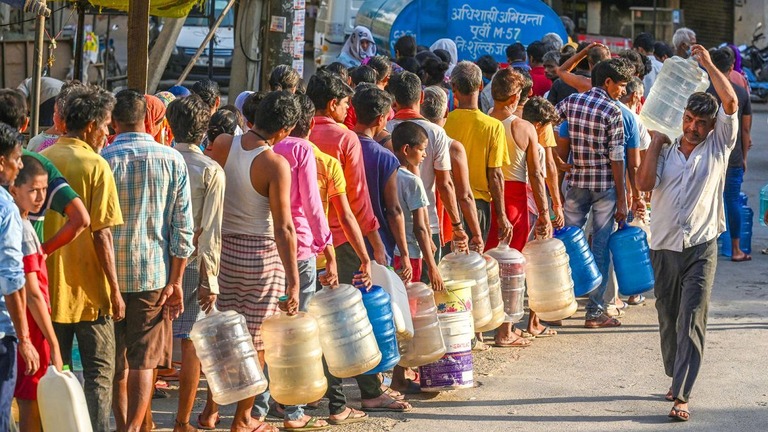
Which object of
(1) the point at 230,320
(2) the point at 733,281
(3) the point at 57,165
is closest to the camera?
(3) the point at 57,165

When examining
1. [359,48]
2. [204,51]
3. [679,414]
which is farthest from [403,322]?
[204,51]

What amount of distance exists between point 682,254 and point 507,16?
990 cm

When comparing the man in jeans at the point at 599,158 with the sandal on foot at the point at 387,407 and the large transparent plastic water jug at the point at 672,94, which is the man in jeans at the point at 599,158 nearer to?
the large transparent plastic water jug at the point at 672,94

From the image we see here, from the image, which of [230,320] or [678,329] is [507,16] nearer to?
[678,329]

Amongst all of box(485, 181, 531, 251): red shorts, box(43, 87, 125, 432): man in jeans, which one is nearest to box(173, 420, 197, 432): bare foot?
box(43, 87, 125, 432): man in jeans

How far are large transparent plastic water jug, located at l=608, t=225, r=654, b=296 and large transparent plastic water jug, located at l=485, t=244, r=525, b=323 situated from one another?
0.96 m

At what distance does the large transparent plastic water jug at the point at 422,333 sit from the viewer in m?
7.24

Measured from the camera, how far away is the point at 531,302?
8742 mm

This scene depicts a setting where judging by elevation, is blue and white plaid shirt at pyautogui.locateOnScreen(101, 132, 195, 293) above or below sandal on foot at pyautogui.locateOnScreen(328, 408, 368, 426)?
above

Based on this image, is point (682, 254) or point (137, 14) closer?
point (682, 254)

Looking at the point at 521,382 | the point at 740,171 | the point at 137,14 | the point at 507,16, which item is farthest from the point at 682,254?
the point at 507,16

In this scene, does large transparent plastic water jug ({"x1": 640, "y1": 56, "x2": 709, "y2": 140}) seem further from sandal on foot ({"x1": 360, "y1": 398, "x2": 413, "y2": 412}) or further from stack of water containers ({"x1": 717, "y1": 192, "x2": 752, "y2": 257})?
sandal on foot ({"x1": 360, "y1": 398, "x2": 413, "y2": 412})

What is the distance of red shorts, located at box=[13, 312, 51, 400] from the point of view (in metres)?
5.11

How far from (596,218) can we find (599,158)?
0.47 meters
